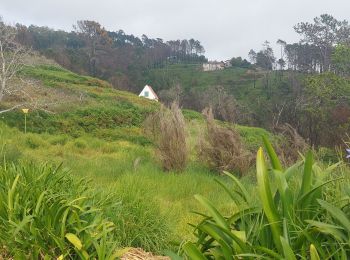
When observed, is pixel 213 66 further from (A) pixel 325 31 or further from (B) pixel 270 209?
(B) pixel 270 209

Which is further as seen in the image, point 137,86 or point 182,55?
point 182,55

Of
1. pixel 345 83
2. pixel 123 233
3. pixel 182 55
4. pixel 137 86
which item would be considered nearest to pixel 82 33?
pixel 137 86

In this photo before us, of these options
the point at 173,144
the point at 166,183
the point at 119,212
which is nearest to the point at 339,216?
the point at 119,212

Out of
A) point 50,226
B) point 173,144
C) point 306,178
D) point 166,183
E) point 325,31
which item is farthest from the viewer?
point 325,31

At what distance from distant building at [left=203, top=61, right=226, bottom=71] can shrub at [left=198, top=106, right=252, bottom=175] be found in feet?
276

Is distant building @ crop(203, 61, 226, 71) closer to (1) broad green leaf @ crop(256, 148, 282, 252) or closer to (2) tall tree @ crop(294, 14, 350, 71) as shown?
(2) tall tree @ crop(294, 14, 350, 71)

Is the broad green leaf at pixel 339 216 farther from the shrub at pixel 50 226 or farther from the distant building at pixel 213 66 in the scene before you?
the distant building at pixel 213 66

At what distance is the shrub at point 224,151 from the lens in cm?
918

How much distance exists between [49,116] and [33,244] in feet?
58.4

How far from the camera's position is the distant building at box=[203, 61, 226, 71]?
A: 93.6m

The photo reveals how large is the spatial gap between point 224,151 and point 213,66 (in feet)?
289

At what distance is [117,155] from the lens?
12.2 meters

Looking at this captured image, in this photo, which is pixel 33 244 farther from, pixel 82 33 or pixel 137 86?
pixel 82 33

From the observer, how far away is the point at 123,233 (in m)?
3.64
